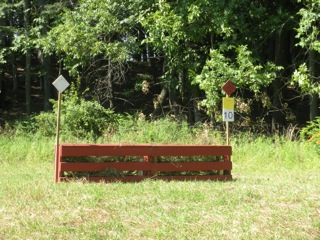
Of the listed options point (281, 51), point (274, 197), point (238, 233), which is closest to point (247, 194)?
point (274, 197)

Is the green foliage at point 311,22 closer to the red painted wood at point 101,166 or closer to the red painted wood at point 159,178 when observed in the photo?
the red painted wood at point 159,178

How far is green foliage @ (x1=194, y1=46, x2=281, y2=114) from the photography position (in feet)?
55.1

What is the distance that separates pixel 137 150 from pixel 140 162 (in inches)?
10.6

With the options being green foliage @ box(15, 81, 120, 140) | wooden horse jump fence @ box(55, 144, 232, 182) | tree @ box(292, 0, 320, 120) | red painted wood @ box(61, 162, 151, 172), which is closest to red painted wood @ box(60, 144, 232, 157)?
wooden horse jump fence @ box(55, 144, 232, 182)

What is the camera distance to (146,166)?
992cm

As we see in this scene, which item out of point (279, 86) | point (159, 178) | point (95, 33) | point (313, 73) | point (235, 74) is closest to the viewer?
point (159, 178)

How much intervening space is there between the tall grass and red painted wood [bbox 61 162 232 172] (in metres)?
0.40

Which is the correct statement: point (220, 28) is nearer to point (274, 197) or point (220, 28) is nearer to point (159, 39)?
point (159, 39)

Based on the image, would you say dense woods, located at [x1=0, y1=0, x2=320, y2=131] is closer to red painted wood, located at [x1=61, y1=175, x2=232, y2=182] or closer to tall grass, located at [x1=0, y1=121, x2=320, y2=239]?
tall grass, located at [x1=0, y1=121, x2=320, y2=239]

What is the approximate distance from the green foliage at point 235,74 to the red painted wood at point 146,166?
22.6 feet

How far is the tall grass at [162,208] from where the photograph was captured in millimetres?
5984

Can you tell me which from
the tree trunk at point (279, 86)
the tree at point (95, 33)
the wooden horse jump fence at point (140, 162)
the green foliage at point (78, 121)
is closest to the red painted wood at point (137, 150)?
the wooden horse jump fence at point (140, 162)

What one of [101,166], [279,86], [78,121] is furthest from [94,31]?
[101,166]

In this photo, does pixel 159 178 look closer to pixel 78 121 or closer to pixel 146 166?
pixel 146 166
